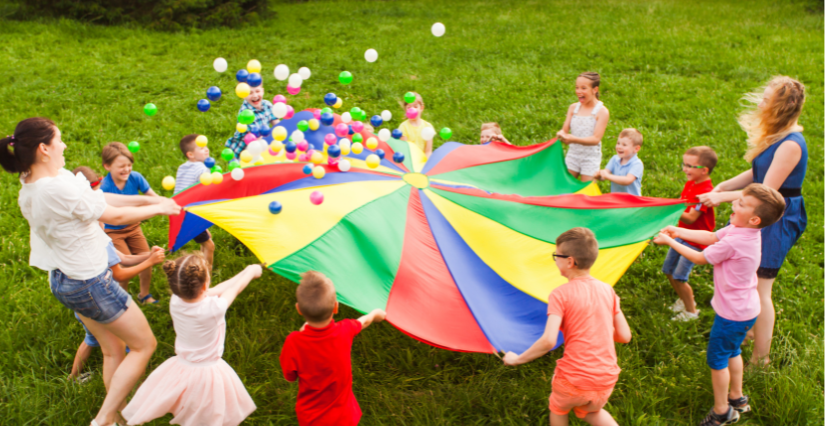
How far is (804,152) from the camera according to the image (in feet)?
11.6

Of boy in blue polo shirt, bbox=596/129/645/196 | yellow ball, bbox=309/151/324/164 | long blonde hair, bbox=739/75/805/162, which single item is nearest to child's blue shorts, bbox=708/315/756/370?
long blonde hair, bbox=739/75/805/162

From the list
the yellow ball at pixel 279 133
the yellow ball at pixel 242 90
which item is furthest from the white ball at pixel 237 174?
the yellow ball at pixel 242 90

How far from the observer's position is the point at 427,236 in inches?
155

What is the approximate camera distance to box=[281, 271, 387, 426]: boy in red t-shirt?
2.64 metres

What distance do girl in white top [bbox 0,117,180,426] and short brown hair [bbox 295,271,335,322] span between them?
1.12 m

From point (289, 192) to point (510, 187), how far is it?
6.96 ft

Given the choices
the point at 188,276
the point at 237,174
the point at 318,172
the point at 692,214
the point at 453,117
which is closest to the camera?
the point at 188,276

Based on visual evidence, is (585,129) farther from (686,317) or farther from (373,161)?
(373,161)

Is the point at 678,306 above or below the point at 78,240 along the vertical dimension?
below

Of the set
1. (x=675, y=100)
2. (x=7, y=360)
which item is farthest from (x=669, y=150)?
(x=7, y=360)

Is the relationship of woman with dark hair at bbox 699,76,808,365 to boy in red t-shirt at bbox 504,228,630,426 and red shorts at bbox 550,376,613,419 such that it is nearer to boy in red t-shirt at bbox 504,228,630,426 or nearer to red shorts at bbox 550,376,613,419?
boy in red t-shirt at bbox 504,228,630,426

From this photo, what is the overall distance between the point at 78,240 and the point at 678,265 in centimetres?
438

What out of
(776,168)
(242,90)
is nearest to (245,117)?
(242,90)

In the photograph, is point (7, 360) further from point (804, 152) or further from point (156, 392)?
point (804, 152)
